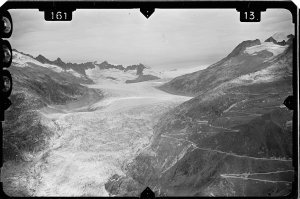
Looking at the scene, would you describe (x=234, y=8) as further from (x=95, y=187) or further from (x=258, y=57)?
(x=95, y=187)

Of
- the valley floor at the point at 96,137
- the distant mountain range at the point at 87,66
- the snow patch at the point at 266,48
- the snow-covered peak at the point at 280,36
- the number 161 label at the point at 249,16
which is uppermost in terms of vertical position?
the number 161 label at the point at 249,16

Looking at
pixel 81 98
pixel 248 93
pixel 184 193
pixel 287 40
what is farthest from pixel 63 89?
pixel 287 40

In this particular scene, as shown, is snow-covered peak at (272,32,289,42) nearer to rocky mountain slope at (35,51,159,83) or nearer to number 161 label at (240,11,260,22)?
number 161 label at (240,11,260,22)

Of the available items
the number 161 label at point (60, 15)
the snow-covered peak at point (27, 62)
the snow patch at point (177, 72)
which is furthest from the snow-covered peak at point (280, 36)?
the snow-covered peak at point (27, 62)

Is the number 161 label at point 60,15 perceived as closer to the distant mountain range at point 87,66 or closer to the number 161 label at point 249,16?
the distant mountain range at point 87,66

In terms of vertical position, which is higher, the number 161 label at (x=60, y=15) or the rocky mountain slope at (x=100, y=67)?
the number 161 label at (x=60, y=15)

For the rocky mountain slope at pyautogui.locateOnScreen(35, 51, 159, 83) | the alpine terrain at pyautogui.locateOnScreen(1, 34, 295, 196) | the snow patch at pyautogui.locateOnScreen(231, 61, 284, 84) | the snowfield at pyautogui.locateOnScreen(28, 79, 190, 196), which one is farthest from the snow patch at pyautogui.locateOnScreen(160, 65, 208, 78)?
the snow patch at pyautogui.locateOnScreen(231, 61, 284, 84)

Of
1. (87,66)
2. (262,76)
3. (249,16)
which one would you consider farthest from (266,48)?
(87,66)
